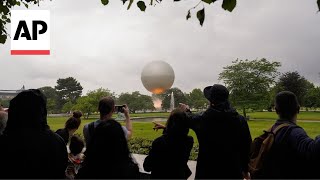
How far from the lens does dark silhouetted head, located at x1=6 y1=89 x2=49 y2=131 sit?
2.96 meters

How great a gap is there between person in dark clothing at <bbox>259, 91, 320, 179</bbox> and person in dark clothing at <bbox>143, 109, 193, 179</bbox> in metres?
0.94

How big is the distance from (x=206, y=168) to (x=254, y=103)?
1805 inches

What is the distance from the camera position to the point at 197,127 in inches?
156

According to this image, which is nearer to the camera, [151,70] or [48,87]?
[151,70]

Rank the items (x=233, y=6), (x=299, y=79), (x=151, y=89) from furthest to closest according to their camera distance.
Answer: (x=299, y=79) → (x=151, y=89) → (x=233, y=6)

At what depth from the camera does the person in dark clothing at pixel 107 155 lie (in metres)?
2.83

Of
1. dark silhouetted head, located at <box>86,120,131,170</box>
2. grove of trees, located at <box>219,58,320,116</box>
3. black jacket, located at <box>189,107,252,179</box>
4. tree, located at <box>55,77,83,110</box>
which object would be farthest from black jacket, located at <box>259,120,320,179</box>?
tree, located at <box>55,77,83,110</box>

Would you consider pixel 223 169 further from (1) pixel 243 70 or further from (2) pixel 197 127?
(1) pixel 243 70

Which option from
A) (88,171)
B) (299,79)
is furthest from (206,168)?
(299,79)

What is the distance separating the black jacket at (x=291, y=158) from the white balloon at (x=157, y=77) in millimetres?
23098

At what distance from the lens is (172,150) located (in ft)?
12.2

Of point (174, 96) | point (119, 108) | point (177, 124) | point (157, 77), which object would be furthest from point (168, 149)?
point (174, 96)

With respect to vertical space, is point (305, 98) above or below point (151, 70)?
below

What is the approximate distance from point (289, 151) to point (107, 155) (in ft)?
5.15
